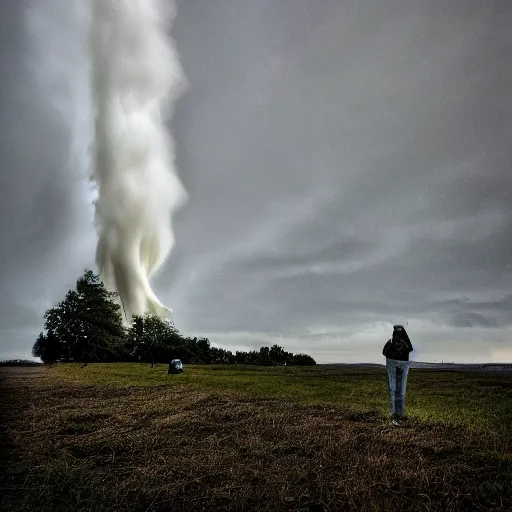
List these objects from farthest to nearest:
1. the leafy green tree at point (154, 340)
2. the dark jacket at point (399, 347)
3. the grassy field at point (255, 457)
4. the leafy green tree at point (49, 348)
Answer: the leafy green tree at point (154, 340) < the leafy green tree at point (49, 348) < the dark jacket at point (399, 347) < the grassy field at point (255, 457)

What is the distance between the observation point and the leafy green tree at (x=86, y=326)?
72.6 m

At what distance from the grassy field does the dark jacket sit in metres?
2.36

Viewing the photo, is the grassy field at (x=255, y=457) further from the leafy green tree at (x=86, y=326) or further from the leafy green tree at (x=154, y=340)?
the leafy green tree at (x=154, y=340)

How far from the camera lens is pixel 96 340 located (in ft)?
241

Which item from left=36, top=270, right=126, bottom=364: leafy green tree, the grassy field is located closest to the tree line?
left=36, top=270, right=126, bottom=364: leafy green tree

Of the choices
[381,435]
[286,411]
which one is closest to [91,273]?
[286,411]

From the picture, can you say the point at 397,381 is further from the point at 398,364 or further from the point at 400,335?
the point at 400,335

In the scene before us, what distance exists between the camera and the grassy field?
850cm

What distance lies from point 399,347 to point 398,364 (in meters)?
0.60

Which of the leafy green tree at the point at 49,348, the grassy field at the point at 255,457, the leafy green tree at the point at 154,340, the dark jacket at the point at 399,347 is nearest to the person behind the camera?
the grassy field at the point at 255,457

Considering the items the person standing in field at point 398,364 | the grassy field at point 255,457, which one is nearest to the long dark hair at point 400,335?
the person standing in field at point 398,364

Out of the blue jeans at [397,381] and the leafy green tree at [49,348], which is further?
the leafy green tree at [49,348]

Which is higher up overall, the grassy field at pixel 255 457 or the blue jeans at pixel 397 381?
the blue jeans at pixel 397 381

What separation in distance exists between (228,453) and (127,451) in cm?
296
